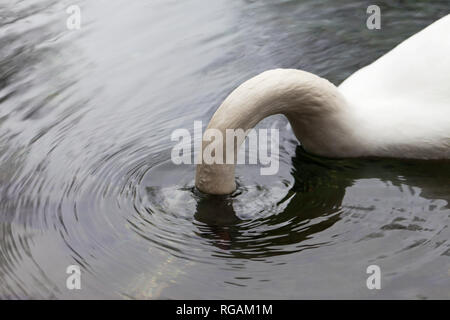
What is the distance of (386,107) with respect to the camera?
3.96 m

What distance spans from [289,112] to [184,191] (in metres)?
0.69

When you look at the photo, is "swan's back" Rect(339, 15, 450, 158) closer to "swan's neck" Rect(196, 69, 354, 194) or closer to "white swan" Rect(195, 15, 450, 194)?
"white swan" Rect(195, 15, 450, 194)

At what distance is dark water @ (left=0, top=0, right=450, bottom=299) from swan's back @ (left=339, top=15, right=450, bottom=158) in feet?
0.49

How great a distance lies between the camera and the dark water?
10.4ft

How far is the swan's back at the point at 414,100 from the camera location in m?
3.92

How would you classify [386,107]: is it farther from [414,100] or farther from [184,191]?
[184,191]

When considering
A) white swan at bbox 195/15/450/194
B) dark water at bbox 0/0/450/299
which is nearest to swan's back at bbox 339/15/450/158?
white swan at bbox 195/15/450/194

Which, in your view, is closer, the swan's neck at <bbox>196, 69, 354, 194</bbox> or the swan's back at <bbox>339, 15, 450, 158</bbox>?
the swan's neck at <bbox>196, 69, 354, 194</bbox>

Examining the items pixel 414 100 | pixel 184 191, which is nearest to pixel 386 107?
pixel 414 100

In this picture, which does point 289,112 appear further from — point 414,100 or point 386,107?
point 414,100

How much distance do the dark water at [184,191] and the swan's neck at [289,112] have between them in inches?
3.8

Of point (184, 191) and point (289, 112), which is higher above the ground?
point (289, 112)

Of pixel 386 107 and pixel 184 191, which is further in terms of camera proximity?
pixel 386 107

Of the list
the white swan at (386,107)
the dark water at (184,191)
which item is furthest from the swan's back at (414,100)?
the dark water at (184,191)
